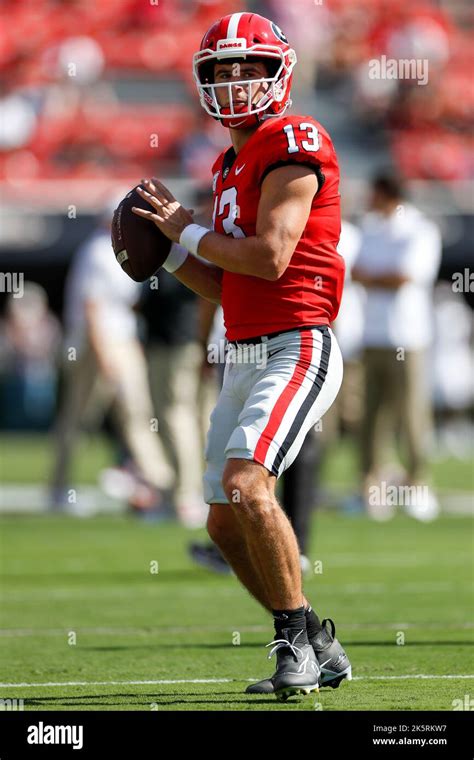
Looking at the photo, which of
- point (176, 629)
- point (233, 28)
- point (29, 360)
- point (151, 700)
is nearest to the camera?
point (151, 700)

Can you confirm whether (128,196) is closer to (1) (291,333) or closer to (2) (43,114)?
(1) (291,333)

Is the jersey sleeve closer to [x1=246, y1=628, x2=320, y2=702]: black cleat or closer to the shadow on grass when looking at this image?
[x1=246, y1=628, x2=320, y2=702]: black cleat

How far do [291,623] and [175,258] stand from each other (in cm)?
139

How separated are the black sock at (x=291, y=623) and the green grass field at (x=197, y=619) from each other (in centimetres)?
20

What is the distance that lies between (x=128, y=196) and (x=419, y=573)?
148 inches

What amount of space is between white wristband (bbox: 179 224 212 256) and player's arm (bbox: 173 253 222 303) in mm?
358

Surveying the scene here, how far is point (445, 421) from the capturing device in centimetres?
2242

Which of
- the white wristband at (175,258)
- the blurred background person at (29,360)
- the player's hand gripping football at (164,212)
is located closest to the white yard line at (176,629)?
the white wristband at (175,258)

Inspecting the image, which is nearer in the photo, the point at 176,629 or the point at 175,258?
the point at 175,258

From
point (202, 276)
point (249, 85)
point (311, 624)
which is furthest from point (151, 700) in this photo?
point (249, 85)

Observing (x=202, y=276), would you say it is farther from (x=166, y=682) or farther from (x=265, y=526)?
(x=166, y=682)

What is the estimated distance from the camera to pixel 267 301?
4.91 metres
